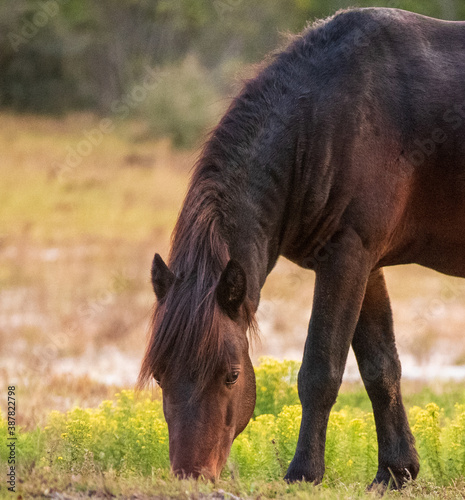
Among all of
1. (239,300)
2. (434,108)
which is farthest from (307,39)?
(239,300)

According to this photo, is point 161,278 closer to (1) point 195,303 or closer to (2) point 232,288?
(1) point 195,303

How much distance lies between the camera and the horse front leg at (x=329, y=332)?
4195 mm

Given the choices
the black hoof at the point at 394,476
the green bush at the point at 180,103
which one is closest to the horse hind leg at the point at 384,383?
the black hoof at the point at 394,476

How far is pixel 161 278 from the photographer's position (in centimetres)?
384

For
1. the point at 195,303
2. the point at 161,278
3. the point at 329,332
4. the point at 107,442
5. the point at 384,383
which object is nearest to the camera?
the point at 195,303

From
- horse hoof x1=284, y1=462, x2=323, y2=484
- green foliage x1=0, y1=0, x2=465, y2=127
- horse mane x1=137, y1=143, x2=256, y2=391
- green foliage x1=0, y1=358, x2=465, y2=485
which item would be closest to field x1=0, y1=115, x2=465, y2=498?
green foliage x1=0, y1=358, x2=465, y2=485

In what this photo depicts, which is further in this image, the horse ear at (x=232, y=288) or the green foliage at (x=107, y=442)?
the green foliage at (x=107, y=442)

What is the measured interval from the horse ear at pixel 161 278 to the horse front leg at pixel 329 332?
2.90ft

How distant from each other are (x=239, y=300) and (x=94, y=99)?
34.5 metres

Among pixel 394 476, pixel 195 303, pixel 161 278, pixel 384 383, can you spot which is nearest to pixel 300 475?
pixel 394 476

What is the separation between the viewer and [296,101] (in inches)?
173

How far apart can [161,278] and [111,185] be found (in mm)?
18189

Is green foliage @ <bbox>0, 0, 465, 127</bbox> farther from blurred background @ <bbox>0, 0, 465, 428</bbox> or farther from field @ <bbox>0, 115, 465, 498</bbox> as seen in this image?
field @ <bbox>0, 115, 465, 498</bbox>

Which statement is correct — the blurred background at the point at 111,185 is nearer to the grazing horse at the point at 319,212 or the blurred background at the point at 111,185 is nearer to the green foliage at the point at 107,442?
the grazing horse at the point at 319,212
